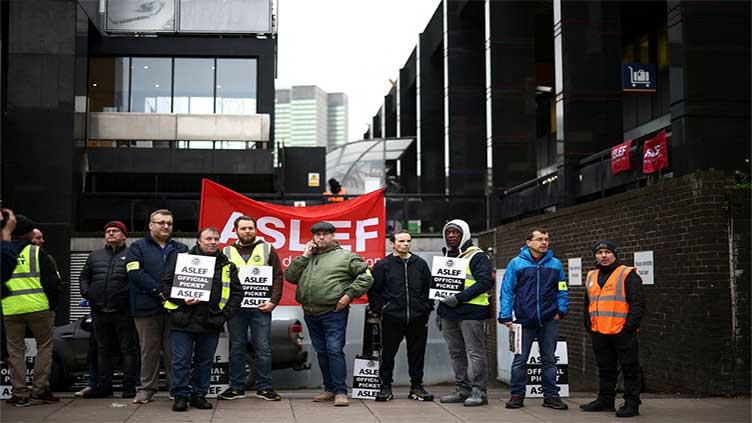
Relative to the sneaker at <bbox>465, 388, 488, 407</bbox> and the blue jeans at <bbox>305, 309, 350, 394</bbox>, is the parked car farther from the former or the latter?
the sneaker at <bbox>465, 388, 488, 407</bbox>

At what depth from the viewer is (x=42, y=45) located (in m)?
22.8

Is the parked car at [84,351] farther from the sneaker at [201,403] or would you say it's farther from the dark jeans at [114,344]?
the sneaker at [201,403]

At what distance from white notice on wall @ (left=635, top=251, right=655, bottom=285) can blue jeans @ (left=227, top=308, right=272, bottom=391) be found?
5.43 m

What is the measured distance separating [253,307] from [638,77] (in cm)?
1408

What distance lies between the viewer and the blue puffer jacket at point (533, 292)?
10086mm

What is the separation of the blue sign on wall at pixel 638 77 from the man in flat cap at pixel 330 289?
41.9ft

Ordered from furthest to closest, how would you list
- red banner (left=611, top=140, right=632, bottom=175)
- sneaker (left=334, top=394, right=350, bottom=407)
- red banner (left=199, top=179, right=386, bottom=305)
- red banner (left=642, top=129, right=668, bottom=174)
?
red banner (left=611, top=140, right=632, bottom=175) < red banner (left=642, top=129, right=668, bottom=174) < red banner (left=199, top=179, right=386, bottom=305) < sneaker (left=334, top=394, right=350, bottom=407)

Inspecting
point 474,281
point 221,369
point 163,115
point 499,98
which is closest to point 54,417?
point 221,369

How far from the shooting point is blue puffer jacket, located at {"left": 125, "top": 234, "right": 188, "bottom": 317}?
9.96m

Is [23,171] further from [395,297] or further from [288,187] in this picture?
[395,297]

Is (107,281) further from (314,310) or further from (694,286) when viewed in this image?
(694,286)

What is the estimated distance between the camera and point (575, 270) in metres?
15.9

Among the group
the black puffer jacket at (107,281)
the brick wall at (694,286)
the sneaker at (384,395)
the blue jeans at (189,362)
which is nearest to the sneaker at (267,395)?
the blue jeans at (189,362)

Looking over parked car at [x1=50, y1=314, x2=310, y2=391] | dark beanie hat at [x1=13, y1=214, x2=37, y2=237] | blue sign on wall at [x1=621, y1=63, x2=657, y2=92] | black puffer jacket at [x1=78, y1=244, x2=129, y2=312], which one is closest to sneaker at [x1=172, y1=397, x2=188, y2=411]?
black puffer jacket at [x1=78, y1=244, x2=129, y2=312]
